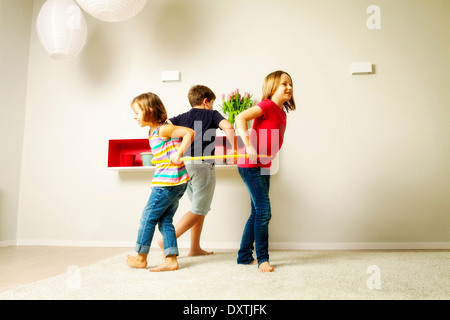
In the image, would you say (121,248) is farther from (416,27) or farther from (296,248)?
(416,27)

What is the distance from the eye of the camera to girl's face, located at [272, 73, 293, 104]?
1.55 m

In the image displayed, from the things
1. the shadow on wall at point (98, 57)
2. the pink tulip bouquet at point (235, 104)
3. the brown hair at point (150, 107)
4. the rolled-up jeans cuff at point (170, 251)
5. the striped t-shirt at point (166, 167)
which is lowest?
the rolled-up jeans cuff at point (170, 251)

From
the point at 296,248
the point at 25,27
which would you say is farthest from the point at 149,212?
the point at 25,27

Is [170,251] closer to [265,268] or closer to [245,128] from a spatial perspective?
[265,268]

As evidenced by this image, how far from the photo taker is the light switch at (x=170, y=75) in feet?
8.41

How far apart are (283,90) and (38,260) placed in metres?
1.62

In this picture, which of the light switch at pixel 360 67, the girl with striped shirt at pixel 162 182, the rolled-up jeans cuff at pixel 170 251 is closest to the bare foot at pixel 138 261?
the girl with striped shirt at pixel 162 182

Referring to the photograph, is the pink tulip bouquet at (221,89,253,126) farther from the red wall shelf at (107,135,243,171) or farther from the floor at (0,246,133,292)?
the floor at (0,246,133,292)

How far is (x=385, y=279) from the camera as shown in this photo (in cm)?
127

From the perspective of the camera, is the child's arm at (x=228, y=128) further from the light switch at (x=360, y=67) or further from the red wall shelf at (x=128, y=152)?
the light switch at (x=360, y=67)

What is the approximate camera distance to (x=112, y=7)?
6.89 ft

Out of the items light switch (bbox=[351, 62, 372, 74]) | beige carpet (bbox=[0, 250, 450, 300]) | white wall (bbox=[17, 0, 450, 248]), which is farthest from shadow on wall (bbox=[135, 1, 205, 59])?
beige carpet (bbox=[0, 250, 450, 300])

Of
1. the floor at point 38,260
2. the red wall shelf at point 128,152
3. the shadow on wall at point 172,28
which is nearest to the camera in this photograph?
the floor at point 38,260
